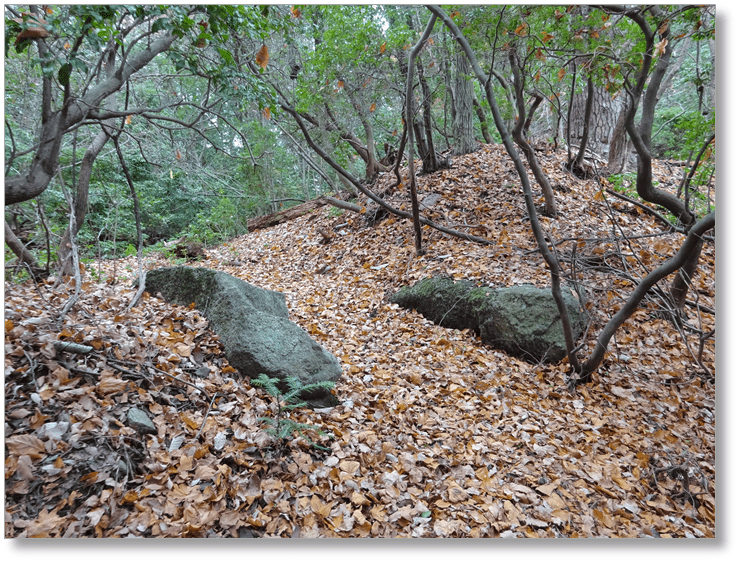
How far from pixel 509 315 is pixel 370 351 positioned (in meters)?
1.44

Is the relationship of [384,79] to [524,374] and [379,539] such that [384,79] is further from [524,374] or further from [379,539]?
[379,539]

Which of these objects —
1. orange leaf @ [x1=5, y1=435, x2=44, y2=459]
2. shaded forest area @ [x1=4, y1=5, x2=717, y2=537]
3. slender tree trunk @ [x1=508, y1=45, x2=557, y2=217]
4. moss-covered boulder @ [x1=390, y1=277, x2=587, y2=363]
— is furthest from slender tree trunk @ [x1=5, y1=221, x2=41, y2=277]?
slender tree trunk @ [x1=508, y1=45, x2=557, y2=217]

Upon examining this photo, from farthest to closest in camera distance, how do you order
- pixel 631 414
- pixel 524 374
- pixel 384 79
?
pixel 384 79 < pixel 524 374 < pixel 631 414

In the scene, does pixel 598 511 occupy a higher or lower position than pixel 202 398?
lower

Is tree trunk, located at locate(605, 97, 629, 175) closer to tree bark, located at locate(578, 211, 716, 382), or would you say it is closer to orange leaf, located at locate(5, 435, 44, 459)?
tree bark, located at locate(578, 211, 716, 382)

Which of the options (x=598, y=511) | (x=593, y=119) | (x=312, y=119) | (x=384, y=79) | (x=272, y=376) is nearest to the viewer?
(x=598, y=511)

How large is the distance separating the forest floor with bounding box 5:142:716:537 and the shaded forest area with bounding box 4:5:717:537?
0.5 inches

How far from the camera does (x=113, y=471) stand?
1.73 m

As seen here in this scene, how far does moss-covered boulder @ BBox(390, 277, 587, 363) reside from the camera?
3.61 m

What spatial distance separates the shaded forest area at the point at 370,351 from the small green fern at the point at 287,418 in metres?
0.04

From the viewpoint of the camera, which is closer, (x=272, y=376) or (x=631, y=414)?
(x=272, y=376)

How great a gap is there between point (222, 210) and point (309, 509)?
333 inches

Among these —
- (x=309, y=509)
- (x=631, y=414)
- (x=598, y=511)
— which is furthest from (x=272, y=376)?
(x=631, y=414)

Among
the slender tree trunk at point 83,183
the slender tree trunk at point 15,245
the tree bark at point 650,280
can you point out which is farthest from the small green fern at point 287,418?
the slender tree trunk at point 83,183
